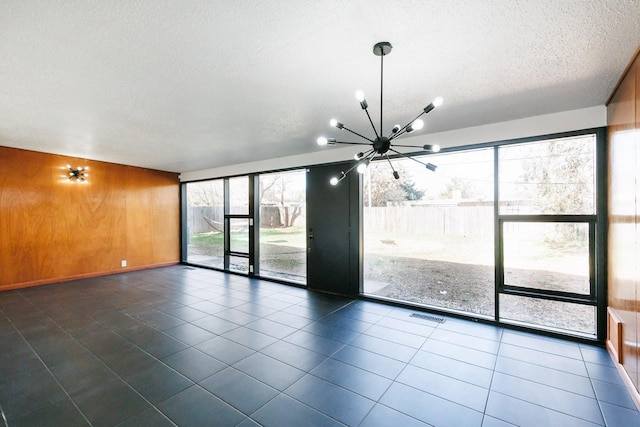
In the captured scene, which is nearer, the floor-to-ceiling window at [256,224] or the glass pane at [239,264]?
the floor-to-ceiling window at [256,224]

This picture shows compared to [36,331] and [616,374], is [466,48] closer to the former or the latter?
[616,374]

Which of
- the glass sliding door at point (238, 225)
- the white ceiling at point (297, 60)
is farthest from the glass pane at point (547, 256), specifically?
the glass sliding door at point (238, 225)

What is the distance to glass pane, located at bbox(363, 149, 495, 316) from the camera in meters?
3.77

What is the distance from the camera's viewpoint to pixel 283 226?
5938 mm

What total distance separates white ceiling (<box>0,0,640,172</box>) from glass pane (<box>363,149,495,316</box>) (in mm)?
747

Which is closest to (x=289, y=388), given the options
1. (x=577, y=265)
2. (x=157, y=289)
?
(x=577, y=265)

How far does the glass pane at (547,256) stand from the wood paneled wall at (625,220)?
306mm

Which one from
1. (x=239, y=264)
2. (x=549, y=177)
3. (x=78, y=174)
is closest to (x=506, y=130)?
(x=549, y=177)

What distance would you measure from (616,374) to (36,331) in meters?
5.89

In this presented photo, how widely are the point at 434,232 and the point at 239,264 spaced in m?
4.41

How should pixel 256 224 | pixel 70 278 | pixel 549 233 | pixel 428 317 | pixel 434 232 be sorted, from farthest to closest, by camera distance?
pixel 256 224 < pixel 70 278 < pixel 434 232 < pixel 428 317 < pixel 549 233

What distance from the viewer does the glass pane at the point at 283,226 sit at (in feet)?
18.3

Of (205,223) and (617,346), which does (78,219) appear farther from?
(617,346)

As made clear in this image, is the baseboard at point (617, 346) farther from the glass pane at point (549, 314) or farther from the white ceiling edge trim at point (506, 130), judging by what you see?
the white ceiling edge trim at point (506, 130)
